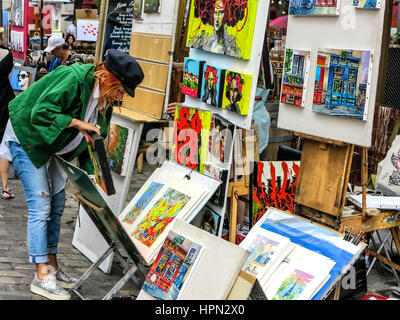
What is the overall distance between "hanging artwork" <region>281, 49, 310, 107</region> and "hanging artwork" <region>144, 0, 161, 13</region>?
177 centimetres

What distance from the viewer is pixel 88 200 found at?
13.4 feet

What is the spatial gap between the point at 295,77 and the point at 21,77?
4.41 m

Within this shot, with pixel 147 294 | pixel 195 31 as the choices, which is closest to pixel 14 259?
pixel 147 294

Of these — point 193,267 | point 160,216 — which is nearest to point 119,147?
point 160,216

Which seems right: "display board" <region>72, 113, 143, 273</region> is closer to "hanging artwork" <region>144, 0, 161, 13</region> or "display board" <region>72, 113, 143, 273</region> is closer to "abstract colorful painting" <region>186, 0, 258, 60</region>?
"abstract colorful painting" <region>186, 0, 258, 60</region>

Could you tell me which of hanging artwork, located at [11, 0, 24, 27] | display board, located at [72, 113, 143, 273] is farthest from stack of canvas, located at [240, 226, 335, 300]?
hanging artwork, located at [11, 0, 24, 27]

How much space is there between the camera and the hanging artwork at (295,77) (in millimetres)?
3816

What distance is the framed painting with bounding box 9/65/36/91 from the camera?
7316 mm

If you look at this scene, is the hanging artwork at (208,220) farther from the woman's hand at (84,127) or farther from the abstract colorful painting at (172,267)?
the woman's hand at (84,127)

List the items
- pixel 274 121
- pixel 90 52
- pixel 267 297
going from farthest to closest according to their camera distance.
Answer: pixel 90 52 → pixel 274 121 → pixel 267 297

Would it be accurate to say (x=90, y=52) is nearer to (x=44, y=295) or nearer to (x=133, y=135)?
(x=133, y=135)

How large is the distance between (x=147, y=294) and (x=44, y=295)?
0.91 metres

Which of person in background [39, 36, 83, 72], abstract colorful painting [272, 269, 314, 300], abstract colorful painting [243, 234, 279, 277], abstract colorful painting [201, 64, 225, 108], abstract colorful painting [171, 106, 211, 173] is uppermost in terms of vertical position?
person in background [39, 36, 83, 72]

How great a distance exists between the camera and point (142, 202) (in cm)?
457
